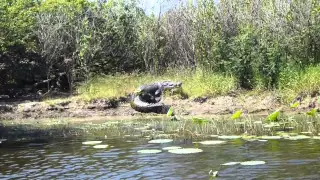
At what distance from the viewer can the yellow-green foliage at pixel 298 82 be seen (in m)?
18.1

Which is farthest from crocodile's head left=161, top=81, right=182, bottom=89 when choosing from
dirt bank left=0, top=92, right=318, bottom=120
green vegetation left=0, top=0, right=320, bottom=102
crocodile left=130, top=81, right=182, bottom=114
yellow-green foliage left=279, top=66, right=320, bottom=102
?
yellow-green foliage left=279, top=66, right=320, bottom=102

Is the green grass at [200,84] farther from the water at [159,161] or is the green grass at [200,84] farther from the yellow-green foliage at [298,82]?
the water at [159,161]

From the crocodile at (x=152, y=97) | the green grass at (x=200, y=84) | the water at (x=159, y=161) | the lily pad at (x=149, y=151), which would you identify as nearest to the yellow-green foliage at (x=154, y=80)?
the green grass at (x=200, y=84)

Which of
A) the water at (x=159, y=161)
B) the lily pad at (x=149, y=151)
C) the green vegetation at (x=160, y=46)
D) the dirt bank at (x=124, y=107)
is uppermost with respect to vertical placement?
the green vegetation at (x=160, y=46)

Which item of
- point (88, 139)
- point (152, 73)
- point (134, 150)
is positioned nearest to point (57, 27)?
point (152, 73)

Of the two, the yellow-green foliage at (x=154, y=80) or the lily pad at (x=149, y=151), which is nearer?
the lily pad at (x=149, y=151)

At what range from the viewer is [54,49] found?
2320 centimetres

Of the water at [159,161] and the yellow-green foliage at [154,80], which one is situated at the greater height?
the yellow-green foliage at [154,80]

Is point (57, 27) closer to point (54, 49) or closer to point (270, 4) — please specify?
point (54, 49)

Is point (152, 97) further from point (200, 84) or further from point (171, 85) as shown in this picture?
point (200, 84)

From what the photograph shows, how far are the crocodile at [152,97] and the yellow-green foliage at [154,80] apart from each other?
0.92m

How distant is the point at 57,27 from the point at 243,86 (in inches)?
359

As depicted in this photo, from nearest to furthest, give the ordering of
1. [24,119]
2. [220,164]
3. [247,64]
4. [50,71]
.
A: [220,164] < [24,119] < [247,64] < [50,71]

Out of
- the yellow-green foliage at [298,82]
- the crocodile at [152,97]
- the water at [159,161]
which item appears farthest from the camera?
the crocodile at [152,97]
